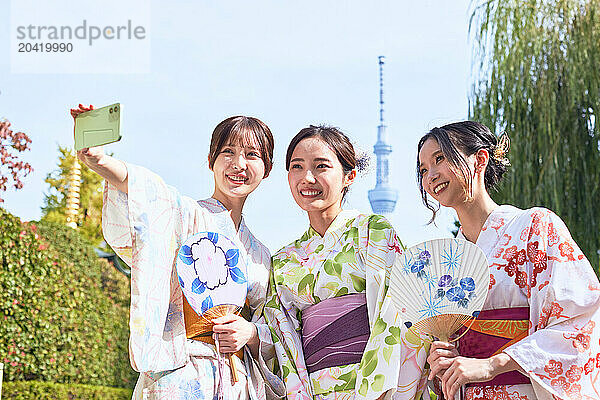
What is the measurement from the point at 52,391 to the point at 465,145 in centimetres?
567

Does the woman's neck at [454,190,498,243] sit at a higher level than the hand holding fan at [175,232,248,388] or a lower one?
higher

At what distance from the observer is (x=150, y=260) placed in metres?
2.57

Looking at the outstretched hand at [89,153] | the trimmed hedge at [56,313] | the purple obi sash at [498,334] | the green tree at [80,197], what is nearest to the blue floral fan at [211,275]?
the outstretched hand at [89,153]

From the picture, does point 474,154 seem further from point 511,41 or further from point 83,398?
point 511,41

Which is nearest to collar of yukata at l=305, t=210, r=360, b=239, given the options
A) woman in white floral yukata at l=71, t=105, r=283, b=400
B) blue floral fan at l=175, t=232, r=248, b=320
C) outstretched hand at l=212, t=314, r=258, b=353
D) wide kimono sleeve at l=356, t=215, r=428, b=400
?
wide kimono sleeve at l=356, t=215, r=428, b=400

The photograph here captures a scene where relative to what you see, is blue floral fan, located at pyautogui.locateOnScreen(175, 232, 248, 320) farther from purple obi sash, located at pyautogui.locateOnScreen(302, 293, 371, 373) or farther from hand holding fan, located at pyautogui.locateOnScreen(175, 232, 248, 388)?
purple obi sash, located at pyautogui.locateOnScreen(302, 293, 371, 373)

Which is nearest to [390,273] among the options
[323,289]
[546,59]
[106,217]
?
[323,289]

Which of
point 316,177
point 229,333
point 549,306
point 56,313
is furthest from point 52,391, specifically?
point 549,306

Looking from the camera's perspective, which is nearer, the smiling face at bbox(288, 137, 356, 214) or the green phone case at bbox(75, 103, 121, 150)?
the green phone case at bbox(75, 103, 121, 150)

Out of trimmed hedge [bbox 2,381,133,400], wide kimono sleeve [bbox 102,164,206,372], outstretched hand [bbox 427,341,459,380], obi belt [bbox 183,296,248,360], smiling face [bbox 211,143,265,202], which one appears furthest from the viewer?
trimmed hedge [bbox 2,381,133,400]

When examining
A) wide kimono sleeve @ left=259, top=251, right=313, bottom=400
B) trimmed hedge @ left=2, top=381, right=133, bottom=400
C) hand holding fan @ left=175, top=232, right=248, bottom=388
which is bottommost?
trimmed hedge @ left=2, top=381, right=133, bottom=400

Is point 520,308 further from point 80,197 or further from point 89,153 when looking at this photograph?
point 80,197

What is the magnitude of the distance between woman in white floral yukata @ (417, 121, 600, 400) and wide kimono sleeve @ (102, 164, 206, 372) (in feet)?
2.97

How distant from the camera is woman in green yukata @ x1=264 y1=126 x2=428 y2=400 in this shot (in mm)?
2598
